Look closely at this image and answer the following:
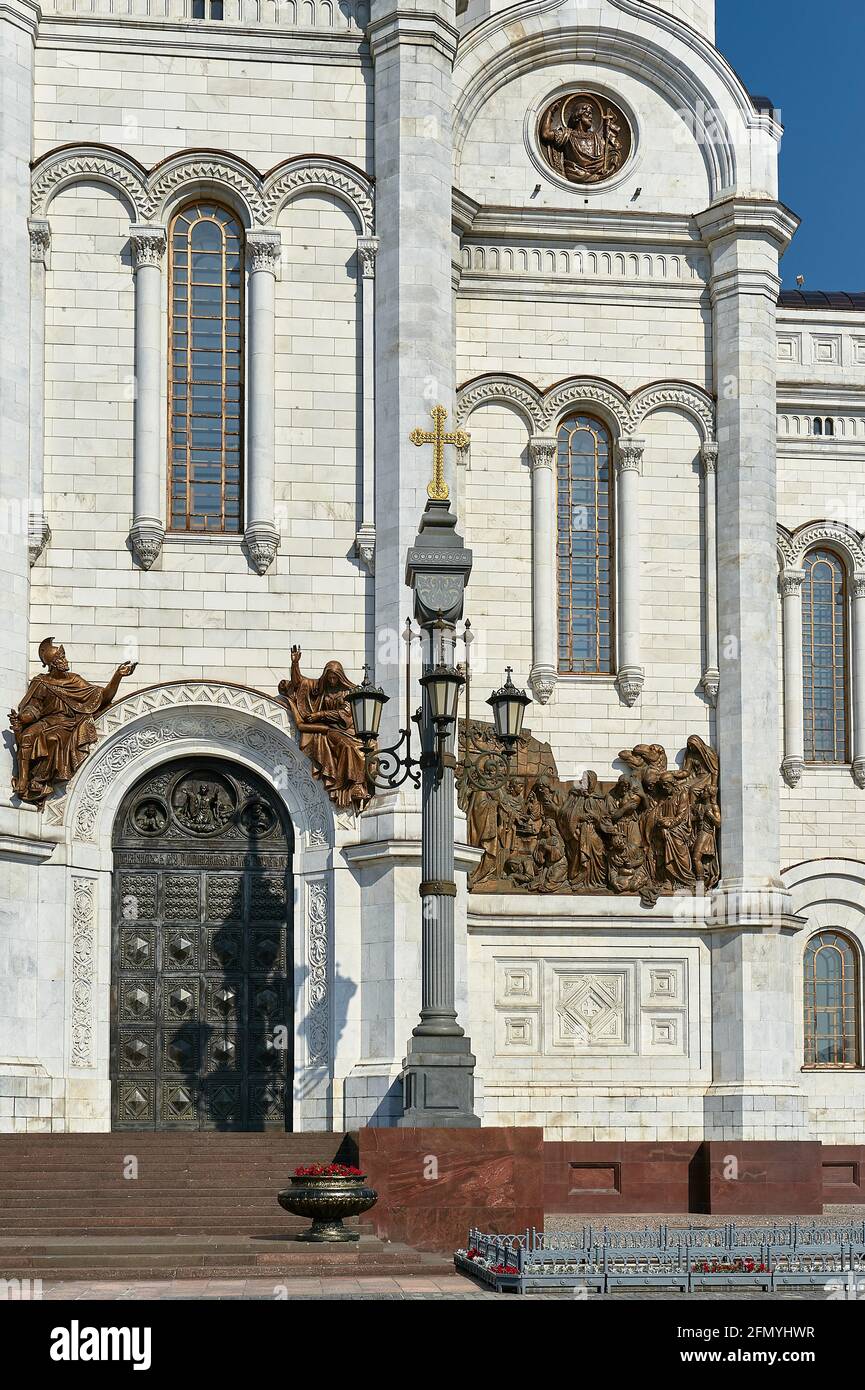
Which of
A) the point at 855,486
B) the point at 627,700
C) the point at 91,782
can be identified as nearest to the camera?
the point at 91,782

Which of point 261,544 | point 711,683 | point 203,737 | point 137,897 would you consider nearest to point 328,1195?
point 137,897

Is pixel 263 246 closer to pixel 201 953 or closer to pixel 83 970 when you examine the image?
pixel 201 953

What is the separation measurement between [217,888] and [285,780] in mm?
1782

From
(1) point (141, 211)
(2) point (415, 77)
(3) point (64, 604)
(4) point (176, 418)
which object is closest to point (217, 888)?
(3) point (64, 604)

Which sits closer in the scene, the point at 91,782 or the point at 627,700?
the point at 91,782

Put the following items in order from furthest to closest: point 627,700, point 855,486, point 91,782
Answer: point 855,486 → point 627,700 → point 91,782

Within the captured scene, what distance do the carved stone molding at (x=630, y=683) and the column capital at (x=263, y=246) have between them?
27.0ft

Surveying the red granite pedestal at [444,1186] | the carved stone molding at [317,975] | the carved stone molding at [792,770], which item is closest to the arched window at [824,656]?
the carved stone molding at [792,770]

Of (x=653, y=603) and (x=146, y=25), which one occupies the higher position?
(x=146, y=25)

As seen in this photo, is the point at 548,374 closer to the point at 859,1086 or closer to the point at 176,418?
the point at 176,418

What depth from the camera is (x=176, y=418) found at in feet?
103

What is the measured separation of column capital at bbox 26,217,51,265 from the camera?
30781 millimetres

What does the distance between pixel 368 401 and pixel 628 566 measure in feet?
18.0

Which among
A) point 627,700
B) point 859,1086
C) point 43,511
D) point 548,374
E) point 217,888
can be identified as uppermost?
point 548,374
